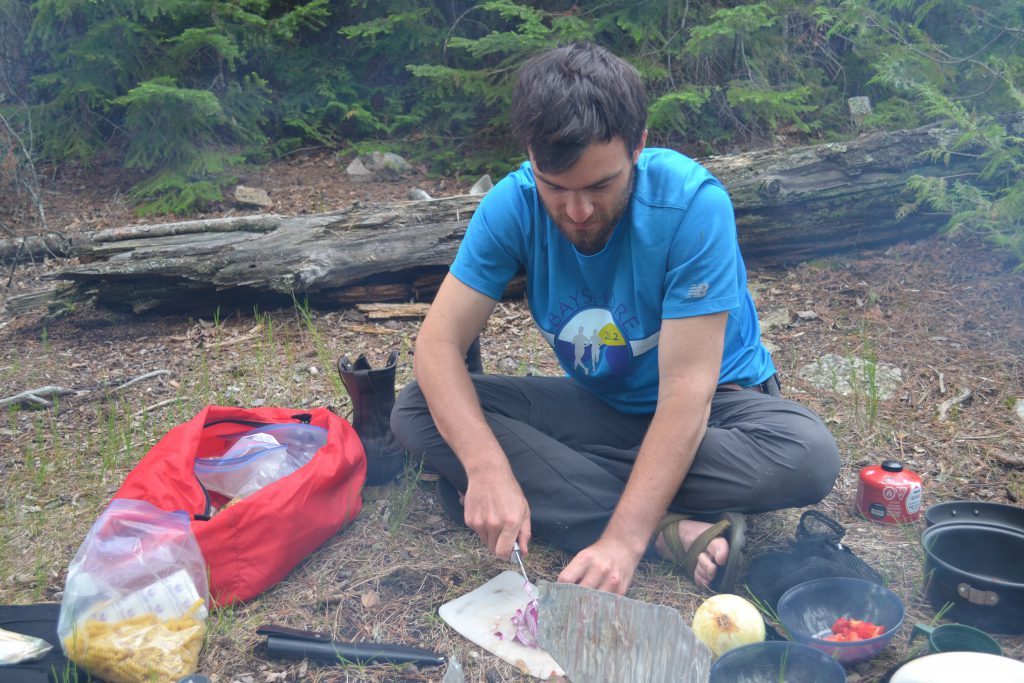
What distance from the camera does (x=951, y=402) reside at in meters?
3.19

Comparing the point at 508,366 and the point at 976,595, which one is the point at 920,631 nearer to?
the point at 976,595

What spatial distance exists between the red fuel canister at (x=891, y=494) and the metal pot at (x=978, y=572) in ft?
0.82

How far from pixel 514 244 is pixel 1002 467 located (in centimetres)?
188

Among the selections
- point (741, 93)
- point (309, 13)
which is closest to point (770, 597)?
point (741, 93)

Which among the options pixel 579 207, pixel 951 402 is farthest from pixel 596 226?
pixel 951 402

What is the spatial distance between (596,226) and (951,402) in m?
1.95

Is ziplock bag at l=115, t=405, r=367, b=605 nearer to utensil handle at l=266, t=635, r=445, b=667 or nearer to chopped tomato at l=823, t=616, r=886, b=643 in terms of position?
utensil handle at l=266, t=635, r=445, b=667

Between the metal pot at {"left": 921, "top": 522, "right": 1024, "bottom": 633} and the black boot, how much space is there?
5.41 feet

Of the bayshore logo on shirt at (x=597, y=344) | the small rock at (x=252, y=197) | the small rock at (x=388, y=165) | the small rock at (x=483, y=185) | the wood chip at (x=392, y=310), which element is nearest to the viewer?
the bayshore logo on shirt at (x=597, y=344)

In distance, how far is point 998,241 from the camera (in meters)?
3.92

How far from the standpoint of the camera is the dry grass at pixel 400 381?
2168 mm

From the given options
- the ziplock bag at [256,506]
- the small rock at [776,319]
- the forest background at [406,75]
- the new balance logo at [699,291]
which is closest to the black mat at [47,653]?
the ziplock bag at [256,506]

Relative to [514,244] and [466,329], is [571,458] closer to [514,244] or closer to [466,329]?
[466,329]

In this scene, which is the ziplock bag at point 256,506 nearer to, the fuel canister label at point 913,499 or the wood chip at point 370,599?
the wood chip at point 370,599
